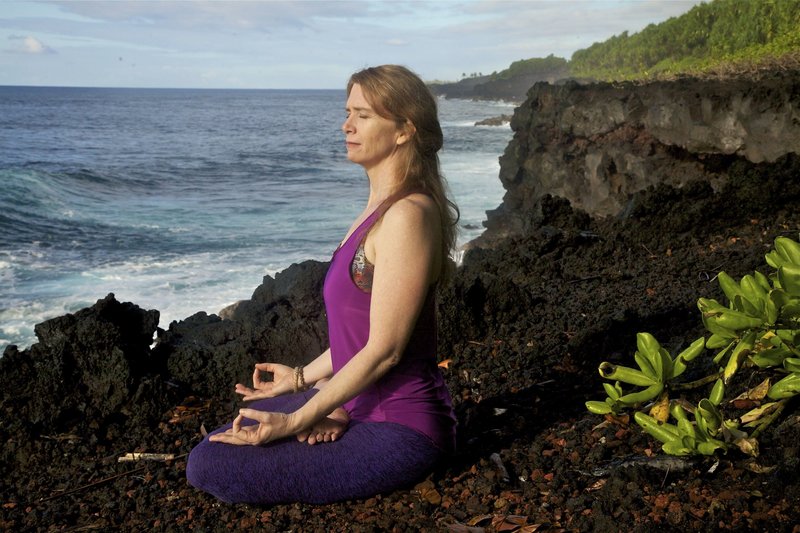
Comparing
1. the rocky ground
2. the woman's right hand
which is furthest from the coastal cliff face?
the woman's right hand

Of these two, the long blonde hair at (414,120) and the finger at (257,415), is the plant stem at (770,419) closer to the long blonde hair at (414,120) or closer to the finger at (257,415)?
the long blonde hair at (414,120)

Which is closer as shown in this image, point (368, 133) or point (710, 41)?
point (368, 133)

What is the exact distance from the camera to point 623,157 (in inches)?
492

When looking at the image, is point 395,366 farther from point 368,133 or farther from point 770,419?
point 770,419

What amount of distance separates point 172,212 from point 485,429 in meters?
19.7

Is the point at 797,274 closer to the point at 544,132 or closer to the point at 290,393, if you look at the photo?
the point at 290,393

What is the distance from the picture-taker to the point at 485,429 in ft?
11.4

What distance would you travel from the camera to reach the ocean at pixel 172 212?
13.1 m

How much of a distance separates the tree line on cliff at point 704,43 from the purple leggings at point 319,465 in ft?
38.2

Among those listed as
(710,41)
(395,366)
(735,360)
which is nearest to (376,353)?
(395,366)

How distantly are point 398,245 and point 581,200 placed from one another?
1139cm

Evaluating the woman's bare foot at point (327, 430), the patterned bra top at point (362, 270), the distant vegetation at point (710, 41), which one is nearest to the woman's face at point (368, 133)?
the patterned bra top at point (362, 270)

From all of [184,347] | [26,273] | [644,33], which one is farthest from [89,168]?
[184,347]

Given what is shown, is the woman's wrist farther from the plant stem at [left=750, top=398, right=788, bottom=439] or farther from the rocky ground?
the plant stem at [left=750, top=398, right=788, bottom=439]
